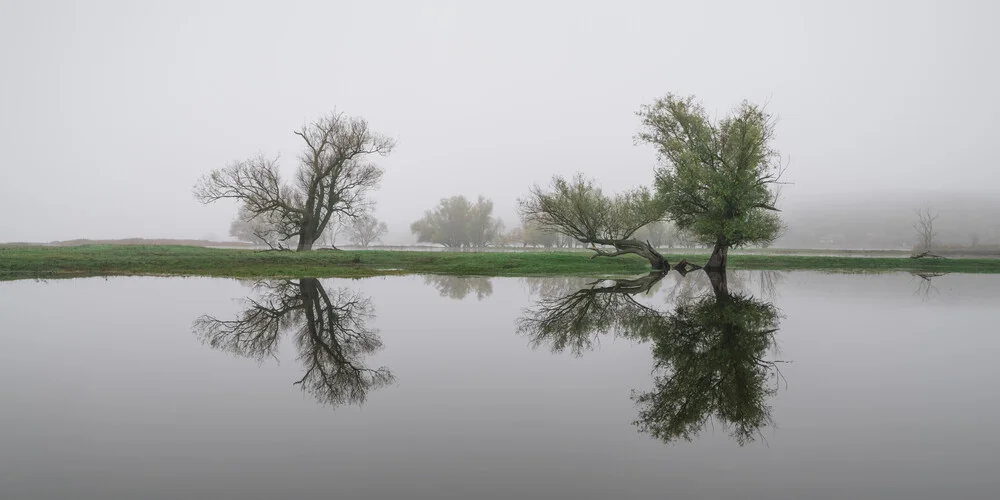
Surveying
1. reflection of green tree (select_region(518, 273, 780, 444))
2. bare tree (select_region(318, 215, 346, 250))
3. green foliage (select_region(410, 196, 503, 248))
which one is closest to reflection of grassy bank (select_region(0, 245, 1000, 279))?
Result: bare tree (select_region(318, 215, 346, 250))

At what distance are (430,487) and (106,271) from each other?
37.1 m

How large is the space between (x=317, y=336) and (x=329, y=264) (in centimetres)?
2793

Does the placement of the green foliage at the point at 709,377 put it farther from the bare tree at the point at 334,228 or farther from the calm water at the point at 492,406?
the bare tree at the point at 334,228

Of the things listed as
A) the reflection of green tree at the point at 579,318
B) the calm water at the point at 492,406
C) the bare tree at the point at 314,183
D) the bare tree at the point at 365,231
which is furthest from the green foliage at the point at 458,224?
the calm water at the point at 492,406

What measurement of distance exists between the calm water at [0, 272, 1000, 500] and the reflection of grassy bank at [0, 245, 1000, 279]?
19025 mm

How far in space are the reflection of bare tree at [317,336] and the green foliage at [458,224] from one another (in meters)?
92.9

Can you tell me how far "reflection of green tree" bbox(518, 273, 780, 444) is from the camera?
7.06m

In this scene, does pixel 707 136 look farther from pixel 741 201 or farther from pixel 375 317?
pixel 375 317

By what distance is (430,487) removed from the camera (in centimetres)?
491

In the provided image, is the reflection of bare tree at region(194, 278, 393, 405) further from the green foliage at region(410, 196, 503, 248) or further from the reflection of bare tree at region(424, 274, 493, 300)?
the green foliage at region(410, 196, 503, 248)

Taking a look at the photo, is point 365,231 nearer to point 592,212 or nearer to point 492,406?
point 592,212

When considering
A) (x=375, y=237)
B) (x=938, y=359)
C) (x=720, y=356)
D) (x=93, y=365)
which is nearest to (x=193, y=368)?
(x=93, y=365)

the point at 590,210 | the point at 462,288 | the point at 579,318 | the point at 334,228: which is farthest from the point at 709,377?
the point at 334,228

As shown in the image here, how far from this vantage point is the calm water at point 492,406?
510 centimetres
